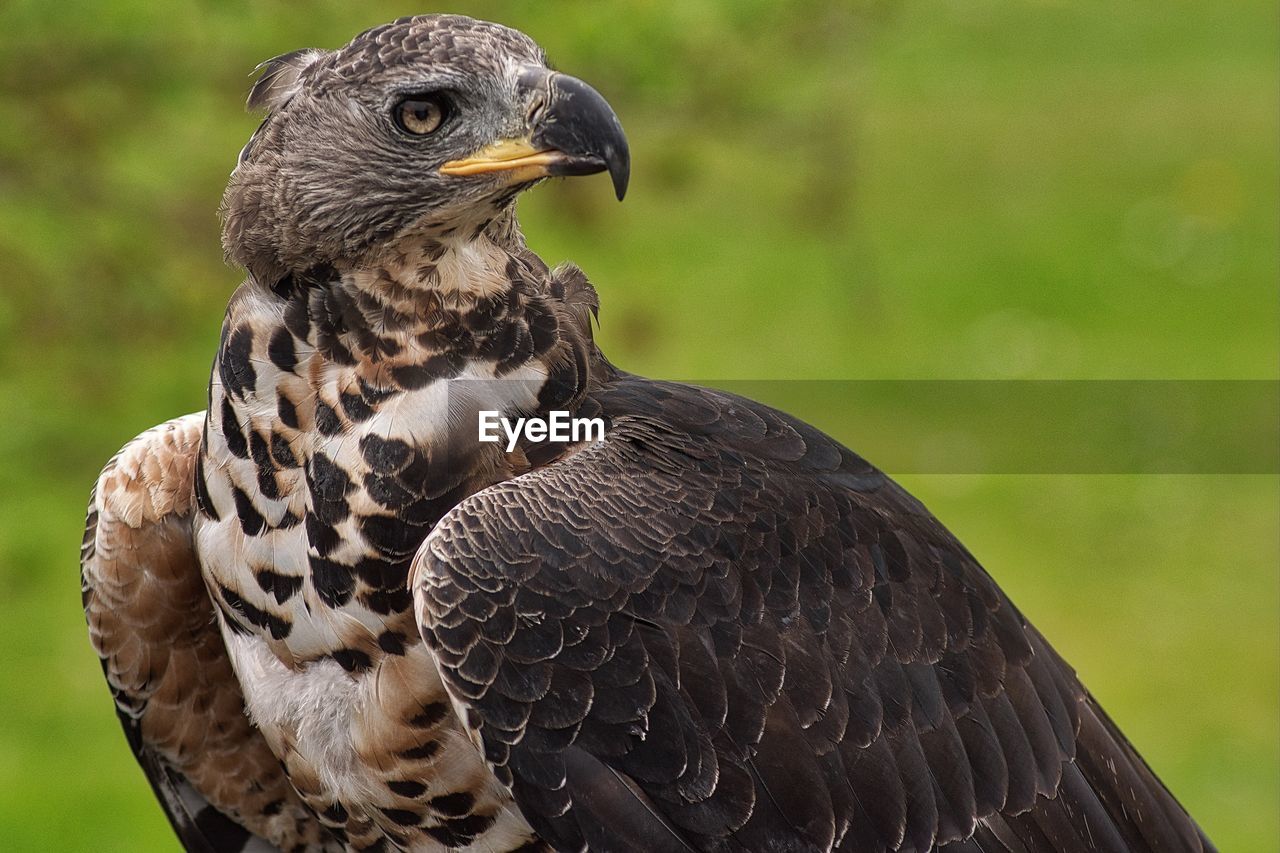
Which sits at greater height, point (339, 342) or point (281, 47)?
point (281, 47)

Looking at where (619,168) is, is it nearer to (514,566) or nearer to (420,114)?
(420,114)

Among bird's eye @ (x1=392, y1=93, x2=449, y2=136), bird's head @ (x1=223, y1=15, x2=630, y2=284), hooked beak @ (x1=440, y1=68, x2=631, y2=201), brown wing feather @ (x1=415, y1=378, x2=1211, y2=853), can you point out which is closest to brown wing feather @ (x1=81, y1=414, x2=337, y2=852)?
bird's head @ (x1=223, y1=15, x2=630, y2=284)

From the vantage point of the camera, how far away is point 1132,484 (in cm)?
1204

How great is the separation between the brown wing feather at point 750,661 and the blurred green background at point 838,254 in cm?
234

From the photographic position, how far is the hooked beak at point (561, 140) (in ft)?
10.2

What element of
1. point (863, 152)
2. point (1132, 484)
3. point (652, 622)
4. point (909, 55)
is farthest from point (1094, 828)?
point (909, 55)

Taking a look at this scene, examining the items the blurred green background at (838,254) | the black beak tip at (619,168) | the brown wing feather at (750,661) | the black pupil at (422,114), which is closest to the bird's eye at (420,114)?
the black pupil at (422,114)

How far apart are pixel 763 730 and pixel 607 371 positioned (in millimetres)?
945

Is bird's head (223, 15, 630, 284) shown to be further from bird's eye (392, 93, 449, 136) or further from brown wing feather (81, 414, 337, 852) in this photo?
brown wing feather (81, 414, 337, 852)

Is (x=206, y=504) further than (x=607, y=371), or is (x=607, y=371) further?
(x=607, y=371)

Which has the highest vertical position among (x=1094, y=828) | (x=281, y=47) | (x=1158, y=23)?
(x=1158, y=23)

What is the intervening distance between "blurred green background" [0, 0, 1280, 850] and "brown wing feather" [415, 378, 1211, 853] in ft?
7.69

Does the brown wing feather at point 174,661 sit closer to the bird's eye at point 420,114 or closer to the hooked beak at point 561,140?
the bird's eye at point 420,114

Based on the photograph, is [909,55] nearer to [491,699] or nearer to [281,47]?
[281,47]
